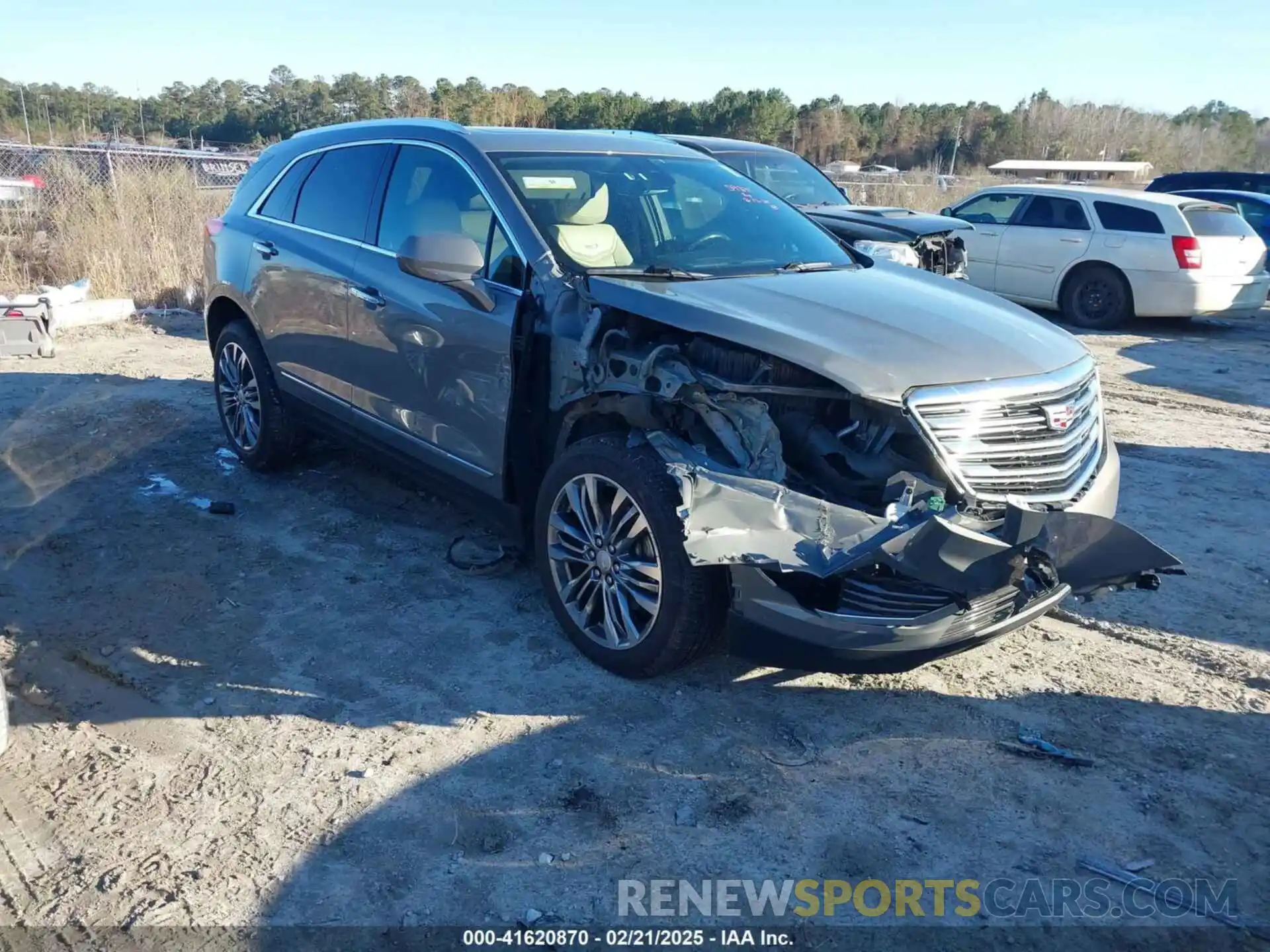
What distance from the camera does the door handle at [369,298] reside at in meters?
4.63

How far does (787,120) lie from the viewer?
47.8 metres

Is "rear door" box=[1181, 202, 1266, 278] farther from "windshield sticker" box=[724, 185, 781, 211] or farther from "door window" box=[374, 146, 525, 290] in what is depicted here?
"door window" box=[374, 146, 525, 290]

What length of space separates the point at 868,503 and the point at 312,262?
3.23 meters

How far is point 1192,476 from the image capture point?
251 inches

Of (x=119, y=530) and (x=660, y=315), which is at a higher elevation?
(x=660, y=315)

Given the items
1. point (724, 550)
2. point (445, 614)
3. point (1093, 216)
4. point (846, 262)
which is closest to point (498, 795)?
point (724, 550)

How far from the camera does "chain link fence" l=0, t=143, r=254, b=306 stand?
1148 centimetres

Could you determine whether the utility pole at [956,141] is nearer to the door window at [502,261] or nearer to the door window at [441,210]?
the door window at [441,210]

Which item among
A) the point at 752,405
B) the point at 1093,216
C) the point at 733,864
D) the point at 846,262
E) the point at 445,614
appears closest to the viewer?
the point at 733,864

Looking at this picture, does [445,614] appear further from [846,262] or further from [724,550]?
[846,262]

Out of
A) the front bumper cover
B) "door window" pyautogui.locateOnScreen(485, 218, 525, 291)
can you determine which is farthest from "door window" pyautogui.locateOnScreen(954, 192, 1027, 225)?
the front bumper cover

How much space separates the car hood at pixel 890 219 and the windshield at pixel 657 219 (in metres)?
4.50

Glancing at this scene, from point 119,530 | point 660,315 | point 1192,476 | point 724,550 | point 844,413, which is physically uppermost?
point 660,315

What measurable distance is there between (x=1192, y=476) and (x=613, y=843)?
5.11 m
